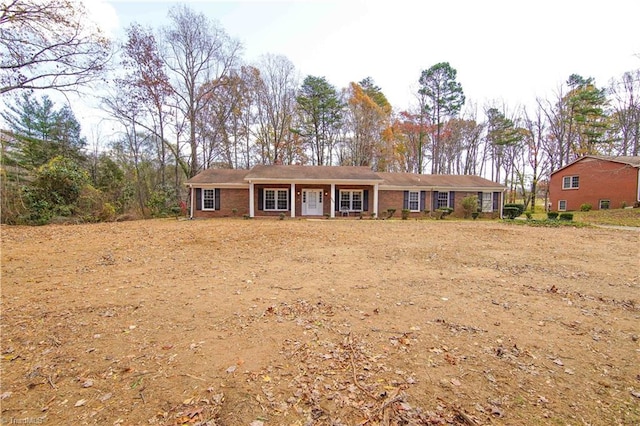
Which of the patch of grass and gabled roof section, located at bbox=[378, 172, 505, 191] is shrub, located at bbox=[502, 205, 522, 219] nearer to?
gabled roof section, located at bbox=[378, 172, 505, 191]

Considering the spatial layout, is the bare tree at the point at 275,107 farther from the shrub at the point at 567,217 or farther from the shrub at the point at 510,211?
the shrub at the point at 567,217

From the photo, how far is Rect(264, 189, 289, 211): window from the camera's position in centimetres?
1950

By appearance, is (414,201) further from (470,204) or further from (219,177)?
(219,177)

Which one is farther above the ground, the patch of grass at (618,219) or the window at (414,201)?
the window at (414,201)

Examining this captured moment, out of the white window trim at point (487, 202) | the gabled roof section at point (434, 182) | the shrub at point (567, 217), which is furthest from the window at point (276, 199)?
the shrub at point (567, 217)

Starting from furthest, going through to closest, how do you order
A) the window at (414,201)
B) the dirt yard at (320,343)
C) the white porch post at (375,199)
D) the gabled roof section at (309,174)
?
the window at (414,201), the white porch post at (375,199), the gabled roof section at (309,174), the dirt yard at (320,343)

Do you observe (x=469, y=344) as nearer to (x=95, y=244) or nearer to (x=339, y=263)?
(x=339, y=263)

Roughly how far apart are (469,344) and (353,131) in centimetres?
2773

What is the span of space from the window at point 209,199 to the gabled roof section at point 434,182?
38.7ft

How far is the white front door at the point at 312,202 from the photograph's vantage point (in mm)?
19859

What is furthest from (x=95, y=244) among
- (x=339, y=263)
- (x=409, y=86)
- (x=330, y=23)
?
(x=409, y=86)

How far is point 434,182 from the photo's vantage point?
21.7 metres

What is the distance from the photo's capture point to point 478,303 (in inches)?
169

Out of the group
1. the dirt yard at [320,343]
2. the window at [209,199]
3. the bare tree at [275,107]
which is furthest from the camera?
the bare tree at [275,107]
